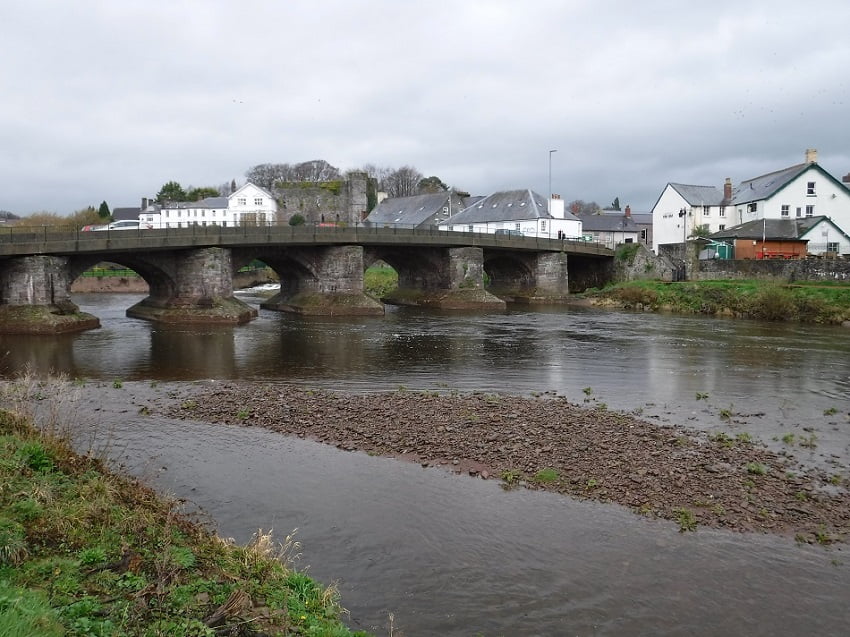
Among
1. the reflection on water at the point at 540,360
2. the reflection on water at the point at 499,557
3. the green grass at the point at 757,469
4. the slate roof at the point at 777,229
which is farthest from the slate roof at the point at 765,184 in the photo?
the reflection on water at the point at 499,557

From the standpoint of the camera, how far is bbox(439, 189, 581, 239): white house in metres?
76.3

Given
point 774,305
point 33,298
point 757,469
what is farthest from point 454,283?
point 757,469

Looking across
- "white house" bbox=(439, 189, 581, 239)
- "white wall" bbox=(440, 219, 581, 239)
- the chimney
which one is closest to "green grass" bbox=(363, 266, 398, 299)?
"white house" bbox=(439, 189, 581, 239)

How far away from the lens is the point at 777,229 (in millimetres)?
58875

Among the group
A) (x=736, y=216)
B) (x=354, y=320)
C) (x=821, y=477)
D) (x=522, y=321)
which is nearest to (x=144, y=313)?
(x=354, y=320)

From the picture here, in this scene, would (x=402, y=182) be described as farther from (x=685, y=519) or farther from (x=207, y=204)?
(x=685, y=519)

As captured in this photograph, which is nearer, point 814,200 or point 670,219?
point 814,200

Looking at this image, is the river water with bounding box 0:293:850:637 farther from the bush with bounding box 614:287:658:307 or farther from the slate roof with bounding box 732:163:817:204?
the slate roof with bounding box 732:163:817:204

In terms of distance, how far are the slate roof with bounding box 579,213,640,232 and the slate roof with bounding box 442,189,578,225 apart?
7.12 metres

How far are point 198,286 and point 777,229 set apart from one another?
49706 mm

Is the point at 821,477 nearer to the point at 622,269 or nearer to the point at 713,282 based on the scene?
the point at 713,282

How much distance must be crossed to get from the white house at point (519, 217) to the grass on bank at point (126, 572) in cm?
6644

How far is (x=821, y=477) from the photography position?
1304 cm

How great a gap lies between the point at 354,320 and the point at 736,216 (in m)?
45.0
